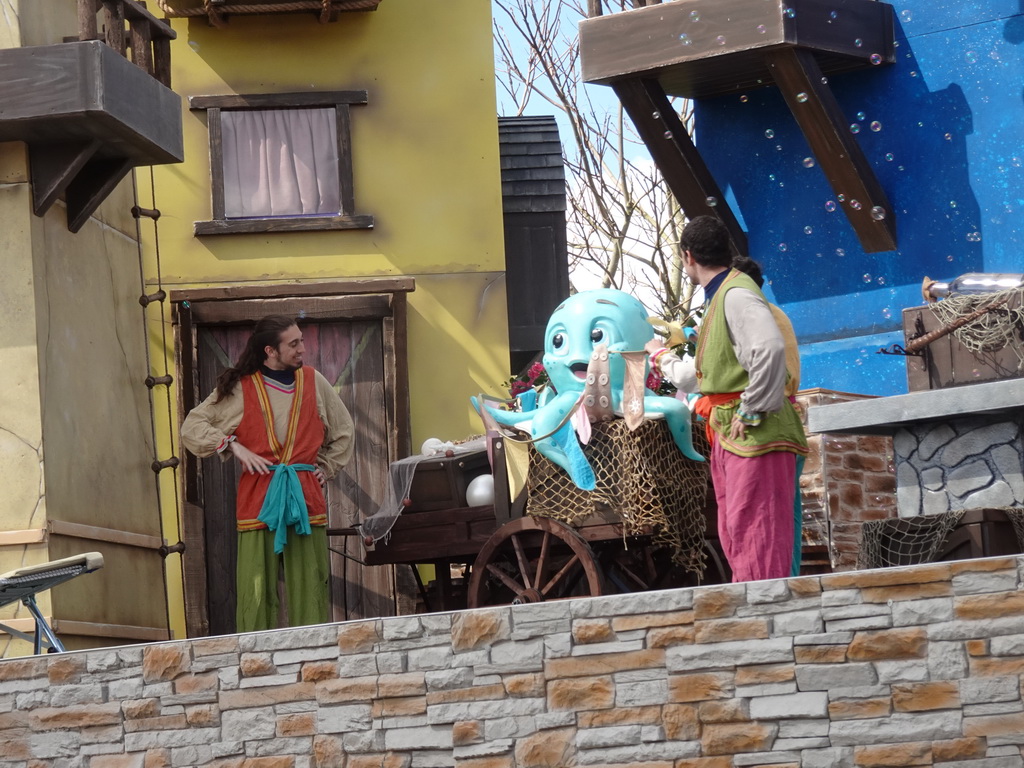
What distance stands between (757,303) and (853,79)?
16.2ft

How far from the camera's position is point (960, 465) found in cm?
887

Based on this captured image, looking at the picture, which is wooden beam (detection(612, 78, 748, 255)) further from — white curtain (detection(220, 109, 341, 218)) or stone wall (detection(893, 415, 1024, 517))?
stone wall (detection(893, 415, 1024, 517))

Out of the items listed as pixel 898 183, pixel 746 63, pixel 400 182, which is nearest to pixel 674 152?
pixel 746 63

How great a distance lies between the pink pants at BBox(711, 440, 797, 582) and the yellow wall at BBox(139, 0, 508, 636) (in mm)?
5211

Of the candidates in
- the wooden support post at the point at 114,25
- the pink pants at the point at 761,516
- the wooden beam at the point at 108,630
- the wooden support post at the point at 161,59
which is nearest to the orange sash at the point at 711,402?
the pink pants at the point at 761,516

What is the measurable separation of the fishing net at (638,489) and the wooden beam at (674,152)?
3.25 metres

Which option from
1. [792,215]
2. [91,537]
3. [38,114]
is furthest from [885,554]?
[38,114]

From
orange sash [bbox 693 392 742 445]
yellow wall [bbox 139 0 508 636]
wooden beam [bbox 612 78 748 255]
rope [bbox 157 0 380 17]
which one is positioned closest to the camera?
orange sash [bbox 693 392 742 445]

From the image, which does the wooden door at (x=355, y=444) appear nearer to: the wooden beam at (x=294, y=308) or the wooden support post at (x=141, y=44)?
the wooden beam at (x=294, y=308)

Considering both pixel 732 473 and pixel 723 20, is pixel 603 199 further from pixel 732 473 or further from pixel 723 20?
pixel 732 473

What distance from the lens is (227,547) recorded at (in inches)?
446

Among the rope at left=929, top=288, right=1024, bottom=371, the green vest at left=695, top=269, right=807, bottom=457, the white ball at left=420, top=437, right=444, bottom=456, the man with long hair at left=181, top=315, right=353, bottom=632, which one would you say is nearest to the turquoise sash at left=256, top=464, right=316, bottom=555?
the man with long hair at left=181, top=315, right=353, bottom=632

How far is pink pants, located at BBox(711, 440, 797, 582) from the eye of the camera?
6.58 meters

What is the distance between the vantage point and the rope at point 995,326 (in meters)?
8.76
